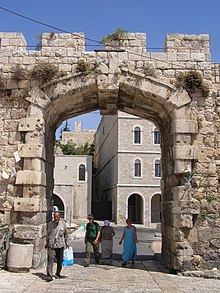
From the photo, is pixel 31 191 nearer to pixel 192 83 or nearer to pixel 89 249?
pixel 89 249

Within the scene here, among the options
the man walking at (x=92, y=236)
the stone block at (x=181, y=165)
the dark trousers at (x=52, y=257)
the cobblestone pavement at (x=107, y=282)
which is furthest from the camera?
the man walking at (x=92, y=236)

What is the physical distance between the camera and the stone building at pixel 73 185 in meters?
29.1

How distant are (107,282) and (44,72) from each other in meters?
4.95

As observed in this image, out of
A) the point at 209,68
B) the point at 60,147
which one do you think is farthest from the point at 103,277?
the point at 60,147

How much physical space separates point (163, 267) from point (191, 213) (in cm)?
187

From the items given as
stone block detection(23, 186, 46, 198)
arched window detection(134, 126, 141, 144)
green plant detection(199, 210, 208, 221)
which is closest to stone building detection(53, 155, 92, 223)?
arched window detection(134, 126, 141, 144)

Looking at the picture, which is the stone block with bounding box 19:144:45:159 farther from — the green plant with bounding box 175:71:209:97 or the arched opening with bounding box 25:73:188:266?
the green plant with bounding box 175:71:209:97

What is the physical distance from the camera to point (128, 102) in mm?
9828

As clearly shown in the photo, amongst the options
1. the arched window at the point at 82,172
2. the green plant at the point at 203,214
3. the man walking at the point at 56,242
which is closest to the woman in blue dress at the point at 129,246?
the green plant at the point at 203,214

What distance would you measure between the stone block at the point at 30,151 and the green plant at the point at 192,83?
11.9ft

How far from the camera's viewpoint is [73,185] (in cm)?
3022

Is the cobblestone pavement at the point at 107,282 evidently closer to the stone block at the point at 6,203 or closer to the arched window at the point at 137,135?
the stone block at the point at 6,203

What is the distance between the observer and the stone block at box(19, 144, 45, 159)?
26.6ft

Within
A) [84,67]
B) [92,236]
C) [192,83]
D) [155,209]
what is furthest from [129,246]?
[155,209]
